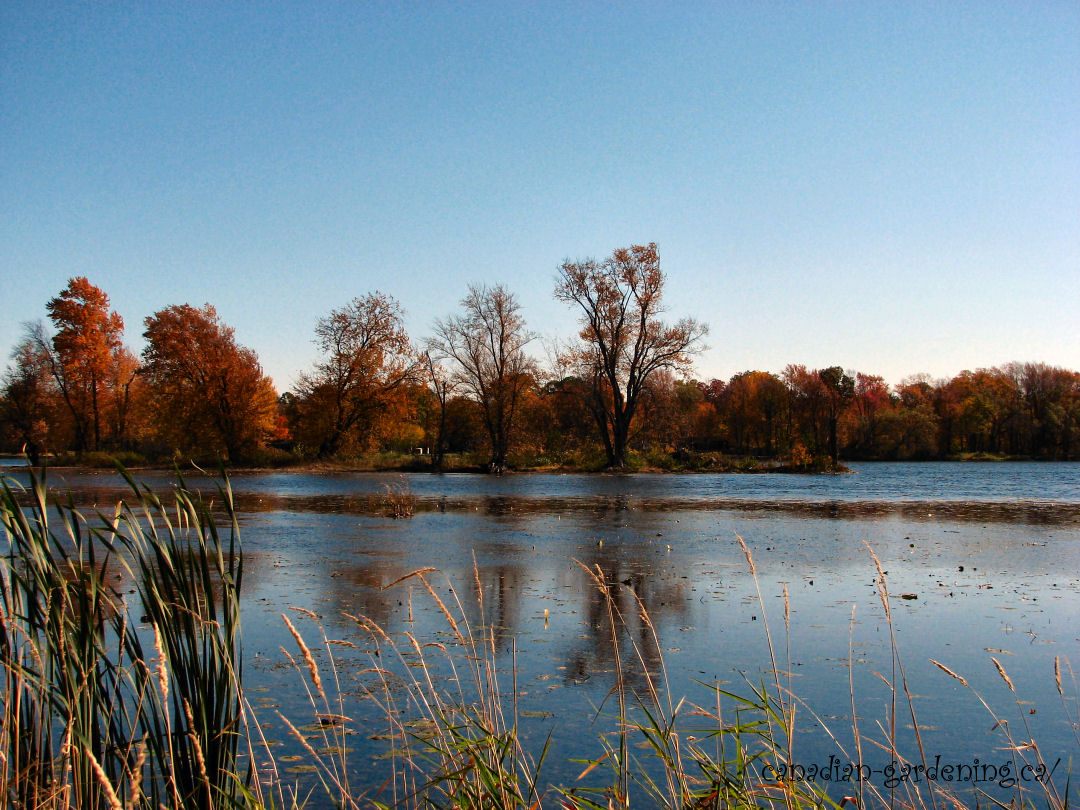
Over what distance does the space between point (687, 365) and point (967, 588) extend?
3877cm

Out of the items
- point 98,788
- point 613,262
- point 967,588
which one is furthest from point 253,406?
point 98,788

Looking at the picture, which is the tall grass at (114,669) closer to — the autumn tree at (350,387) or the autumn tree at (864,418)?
the autumn tree at (350,387)

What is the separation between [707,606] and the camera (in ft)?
29.1

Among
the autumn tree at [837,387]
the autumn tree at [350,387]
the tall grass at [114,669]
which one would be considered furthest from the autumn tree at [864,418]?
the tall grass at [114,669]

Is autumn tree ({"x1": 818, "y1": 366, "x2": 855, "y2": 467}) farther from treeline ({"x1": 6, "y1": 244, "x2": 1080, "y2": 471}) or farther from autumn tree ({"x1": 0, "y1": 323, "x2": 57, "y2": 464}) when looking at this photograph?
autumn tree ({"x1": 0, "y1": 323, "x2": 57, "y2": 464})

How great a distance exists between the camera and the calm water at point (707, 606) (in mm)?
5312

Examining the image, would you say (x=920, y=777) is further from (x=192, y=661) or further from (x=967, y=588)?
(x=967, y=588)

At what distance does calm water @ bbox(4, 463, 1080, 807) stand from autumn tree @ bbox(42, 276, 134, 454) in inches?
1268

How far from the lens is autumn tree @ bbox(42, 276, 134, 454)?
162 feet

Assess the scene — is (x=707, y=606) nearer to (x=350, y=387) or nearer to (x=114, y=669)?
(x=114, y=669)

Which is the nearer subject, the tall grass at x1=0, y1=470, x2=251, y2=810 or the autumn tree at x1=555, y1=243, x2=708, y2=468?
the tall grass at x1=0, y1=470, x2=251, y2=810

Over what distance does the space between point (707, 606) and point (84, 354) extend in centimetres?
5094

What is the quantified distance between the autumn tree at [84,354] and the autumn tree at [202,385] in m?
3.26

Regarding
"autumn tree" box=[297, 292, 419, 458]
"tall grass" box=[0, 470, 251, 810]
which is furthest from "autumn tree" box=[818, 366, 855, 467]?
"tall grass" box=[0, 470, 251, 810]
